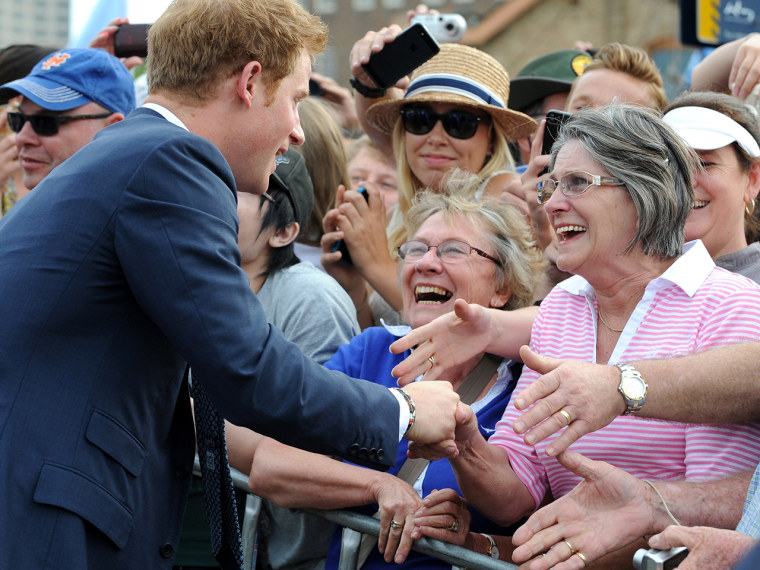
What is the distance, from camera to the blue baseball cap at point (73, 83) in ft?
15.9

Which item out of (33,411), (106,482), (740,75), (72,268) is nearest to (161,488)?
(106,482)

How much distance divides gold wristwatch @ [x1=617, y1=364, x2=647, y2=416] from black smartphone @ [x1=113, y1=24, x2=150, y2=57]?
4.07m

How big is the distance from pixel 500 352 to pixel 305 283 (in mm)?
1060

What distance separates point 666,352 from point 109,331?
152cm

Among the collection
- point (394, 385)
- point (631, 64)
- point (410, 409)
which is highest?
point (631, 64)

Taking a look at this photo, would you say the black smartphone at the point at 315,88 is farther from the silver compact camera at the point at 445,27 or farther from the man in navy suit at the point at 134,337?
the man in navy suit at the point at 134,337

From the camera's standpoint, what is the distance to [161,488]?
266 centimetres

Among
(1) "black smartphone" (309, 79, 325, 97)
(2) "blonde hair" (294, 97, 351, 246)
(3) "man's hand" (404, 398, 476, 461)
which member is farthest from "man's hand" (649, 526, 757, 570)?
(1) "black smartphone" (309, 79, 325, 97)

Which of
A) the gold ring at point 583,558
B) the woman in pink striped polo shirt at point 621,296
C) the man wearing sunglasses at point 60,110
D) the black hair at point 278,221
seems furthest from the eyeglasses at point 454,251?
the man wearing sunglasses at point 60,110

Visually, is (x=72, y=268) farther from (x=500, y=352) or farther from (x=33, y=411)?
(x=500, y=352)

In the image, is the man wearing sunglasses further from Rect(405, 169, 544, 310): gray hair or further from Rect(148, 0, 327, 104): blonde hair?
Rect(148, 0, 327, 104): blonde hair

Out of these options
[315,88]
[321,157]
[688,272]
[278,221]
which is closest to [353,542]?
[688,272]

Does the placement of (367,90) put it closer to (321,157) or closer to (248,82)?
(321,157)

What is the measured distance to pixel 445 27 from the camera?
5.14 meters
